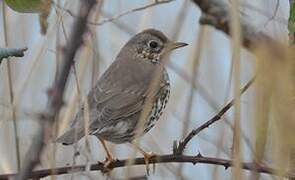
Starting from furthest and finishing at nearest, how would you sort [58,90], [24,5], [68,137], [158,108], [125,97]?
[125,97] → [158,108] → [68,137] → [24,5] → [58,90]

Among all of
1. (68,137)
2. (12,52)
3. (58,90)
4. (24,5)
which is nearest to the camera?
(58,90)

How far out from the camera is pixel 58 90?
585 millimetres

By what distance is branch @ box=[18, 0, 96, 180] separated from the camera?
0.56 m

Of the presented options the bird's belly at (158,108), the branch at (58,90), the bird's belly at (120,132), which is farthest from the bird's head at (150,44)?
the branch at (58,90)

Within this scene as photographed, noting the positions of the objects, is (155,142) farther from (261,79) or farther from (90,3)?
(90,3)

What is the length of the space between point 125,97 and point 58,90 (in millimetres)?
2010

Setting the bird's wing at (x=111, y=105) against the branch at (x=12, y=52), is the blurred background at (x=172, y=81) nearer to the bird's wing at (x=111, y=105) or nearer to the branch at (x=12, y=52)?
the bird's wing at (x=111, y=105)

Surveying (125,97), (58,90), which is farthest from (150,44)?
(58,90)

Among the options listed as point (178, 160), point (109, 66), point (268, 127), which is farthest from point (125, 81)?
point (268, 127)

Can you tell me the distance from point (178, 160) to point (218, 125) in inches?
48.0

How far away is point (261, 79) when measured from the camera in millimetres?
770

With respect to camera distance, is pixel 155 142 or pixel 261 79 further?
pixel 155 142

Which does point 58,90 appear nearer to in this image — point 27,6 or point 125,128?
point 27,6

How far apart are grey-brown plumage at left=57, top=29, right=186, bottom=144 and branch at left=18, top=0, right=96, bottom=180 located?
5.21ft
